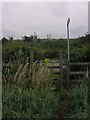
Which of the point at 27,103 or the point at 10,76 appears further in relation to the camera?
the point at 10,76

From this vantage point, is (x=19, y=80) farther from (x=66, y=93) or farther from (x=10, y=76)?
(x=66, y=93)

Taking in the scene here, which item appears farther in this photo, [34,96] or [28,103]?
[34,96]

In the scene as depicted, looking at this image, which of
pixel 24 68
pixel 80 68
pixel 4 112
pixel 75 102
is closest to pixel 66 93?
pixel 75 102

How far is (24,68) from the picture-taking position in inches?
257

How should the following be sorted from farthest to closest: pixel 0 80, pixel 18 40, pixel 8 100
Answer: pixel 18 40, pixel 0 80, pixel 8 100

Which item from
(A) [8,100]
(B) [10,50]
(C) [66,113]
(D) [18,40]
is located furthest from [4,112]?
(D) [18,40]

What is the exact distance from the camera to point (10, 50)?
9.48 meters

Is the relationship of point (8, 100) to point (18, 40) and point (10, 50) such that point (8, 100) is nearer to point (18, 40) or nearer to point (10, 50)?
point (10, 50)

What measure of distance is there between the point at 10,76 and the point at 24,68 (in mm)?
350

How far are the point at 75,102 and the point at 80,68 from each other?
12.7 feet

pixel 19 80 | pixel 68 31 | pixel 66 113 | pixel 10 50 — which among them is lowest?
pixel 66 113

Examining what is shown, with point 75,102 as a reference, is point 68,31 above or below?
above

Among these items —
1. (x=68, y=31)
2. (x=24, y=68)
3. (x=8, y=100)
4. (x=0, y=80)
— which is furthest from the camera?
(x=68, y=31)

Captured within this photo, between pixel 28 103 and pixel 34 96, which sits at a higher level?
pixel 34 96
